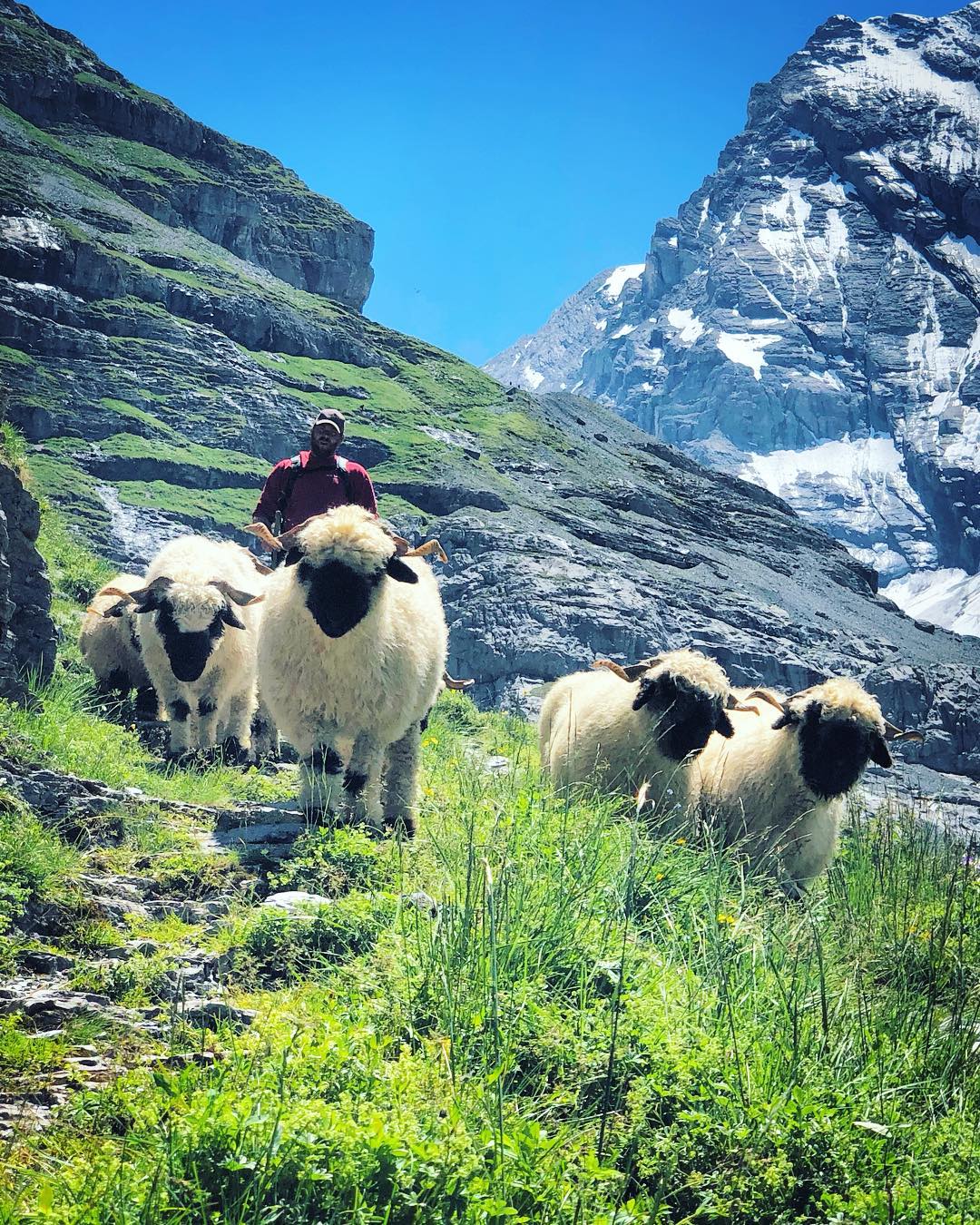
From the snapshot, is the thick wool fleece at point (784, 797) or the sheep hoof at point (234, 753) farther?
the sheep hoof at point (234, 753)

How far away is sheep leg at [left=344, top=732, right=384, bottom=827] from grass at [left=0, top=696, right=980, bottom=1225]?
1.61m

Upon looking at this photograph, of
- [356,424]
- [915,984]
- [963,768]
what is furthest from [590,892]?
[963,768]

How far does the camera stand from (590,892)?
493 centimetres

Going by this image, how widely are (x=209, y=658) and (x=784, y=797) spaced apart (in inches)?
222

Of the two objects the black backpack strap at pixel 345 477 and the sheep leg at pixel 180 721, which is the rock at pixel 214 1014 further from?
the black backpack strap at pixel 345 477

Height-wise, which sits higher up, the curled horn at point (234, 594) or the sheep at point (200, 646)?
the curled horn at point (234, 594)

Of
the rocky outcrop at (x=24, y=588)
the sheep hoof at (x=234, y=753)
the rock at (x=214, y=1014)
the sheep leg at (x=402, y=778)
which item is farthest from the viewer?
the sheep hoof at (x=234, y=753)

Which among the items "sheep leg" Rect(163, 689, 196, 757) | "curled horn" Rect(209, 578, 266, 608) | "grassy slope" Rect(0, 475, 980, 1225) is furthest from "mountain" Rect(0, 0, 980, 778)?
"grassy slope" Rect(0, 475, 980, 1225)

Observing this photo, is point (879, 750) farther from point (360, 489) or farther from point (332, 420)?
point (332, 420)

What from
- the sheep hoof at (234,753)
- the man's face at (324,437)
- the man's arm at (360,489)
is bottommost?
the sheep hoof at (234,753)

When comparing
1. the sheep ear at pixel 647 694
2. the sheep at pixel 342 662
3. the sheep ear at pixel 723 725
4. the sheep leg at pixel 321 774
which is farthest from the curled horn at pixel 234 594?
the sheep ear at pixel 723 725

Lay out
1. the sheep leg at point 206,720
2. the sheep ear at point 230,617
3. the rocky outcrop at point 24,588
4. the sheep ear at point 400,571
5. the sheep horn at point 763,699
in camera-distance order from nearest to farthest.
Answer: the sheep ear at point 400,571 < the rocky outcrop at point 24,588 < the sheep horn at point 763,699 < the sheep ear at point 230,617 < the sheep leg at point 206,720

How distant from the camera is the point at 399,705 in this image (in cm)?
749

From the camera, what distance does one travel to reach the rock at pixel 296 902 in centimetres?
489
